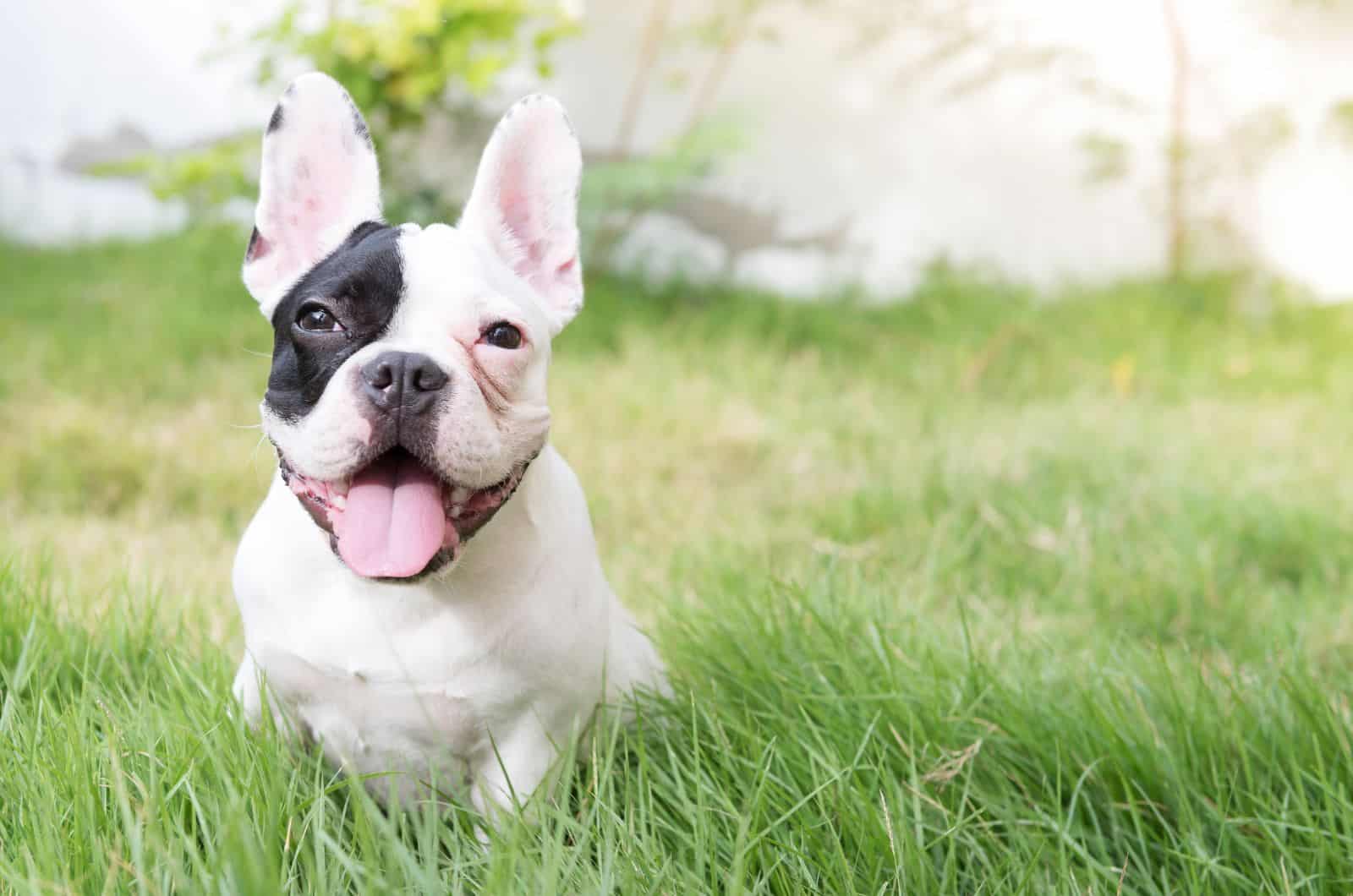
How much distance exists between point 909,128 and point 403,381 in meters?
5.51

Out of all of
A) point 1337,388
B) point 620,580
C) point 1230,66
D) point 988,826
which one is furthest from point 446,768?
point 1230,66

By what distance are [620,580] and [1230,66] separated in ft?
17.1

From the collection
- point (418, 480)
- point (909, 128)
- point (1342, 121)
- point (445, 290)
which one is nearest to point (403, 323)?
point (445, 290)

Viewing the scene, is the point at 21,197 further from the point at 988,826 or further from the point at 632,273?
the point at 988,826

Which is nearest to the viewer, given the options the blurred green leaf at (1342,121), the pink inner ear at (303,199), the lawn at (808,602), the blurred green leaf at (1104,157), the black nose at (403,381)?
the black nose at (403,381)

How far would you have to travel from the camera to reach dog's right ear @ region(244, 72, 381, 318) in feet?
4.92

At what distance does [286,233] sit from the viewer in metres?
1.56

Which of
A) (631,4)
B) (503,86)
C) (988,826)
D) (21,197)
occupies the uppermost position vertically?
(631,4)

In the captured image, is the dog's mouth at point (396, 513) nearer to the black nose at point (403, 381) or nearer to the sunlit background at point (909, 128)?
the black nose at point (403, 381)

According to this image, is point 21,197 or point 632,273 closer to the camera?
point 632,273

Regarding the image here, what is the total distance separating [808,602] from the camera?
1995mm

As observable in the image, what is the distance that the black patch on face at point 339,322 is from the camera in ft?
4.60

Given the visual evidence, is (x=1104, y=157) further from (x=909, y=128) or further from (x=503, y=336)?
(x=503, y=336)

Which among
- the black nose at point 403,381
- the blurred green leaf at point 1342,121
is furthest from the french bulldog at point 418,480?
the blurred green leaf at point 1342,121
